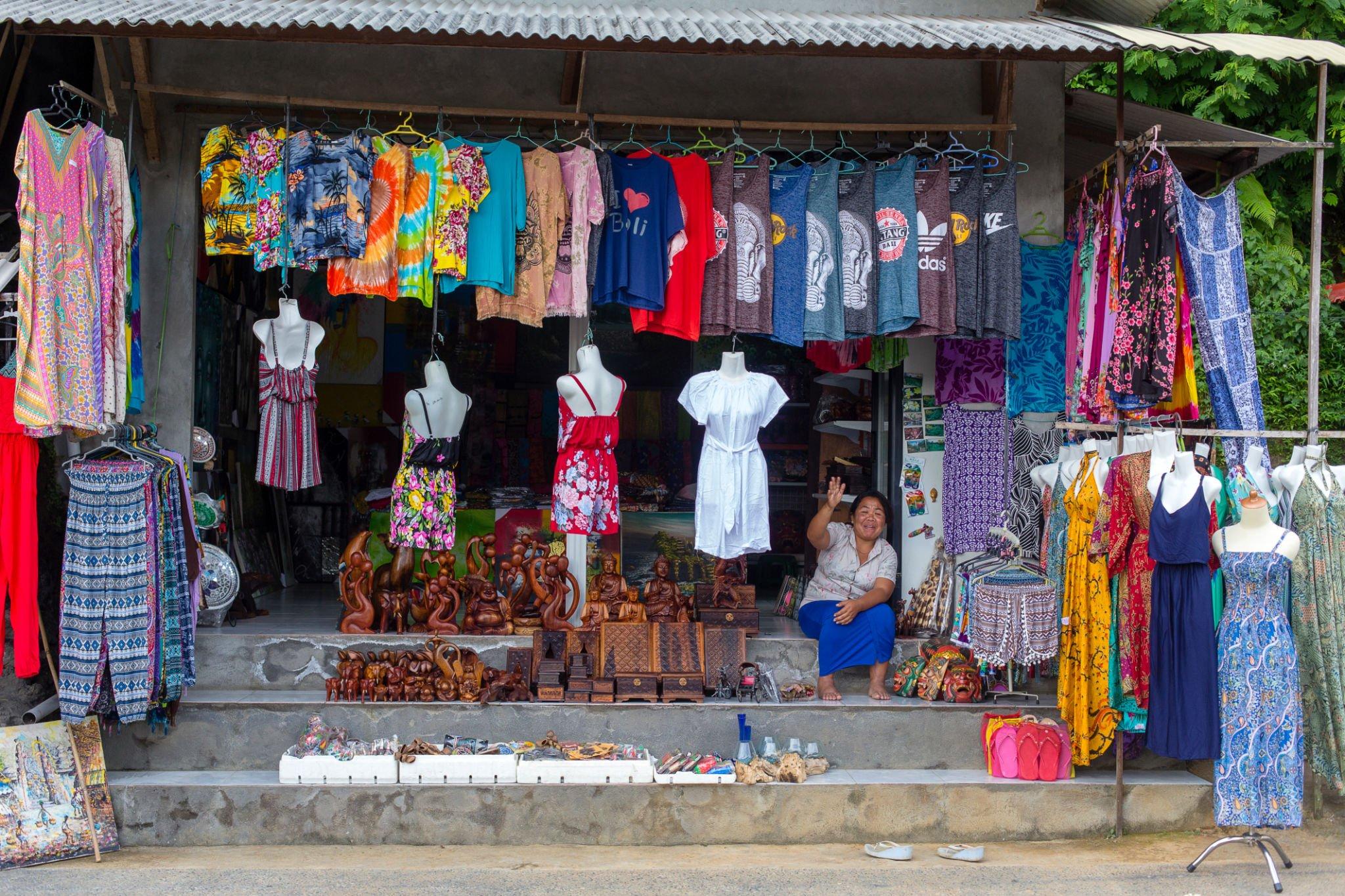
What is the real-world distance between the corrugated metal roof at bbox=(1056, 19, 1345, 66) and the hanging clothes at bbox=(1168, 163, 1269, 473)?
22.4 inches

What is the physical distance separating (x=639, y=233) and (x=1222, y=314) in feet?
10.1

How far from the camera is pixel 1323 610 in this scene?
5730 millimetres

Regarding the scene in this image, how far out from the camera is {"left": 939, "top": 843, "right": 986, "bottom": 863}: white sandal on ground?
5680 millimetres

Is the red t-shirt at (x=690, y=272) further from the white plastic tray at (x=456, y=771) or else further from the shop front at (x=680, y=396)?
the white plastic tray at (x=456, y=771)

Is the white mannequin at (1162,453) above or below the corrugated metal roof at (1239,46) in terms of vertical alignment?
below

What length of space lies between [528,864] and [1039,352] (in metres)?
4.19

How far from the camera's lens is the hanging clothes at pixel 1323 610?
5.69 meters

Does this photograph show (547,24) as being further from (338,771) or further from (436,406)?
(338,771)

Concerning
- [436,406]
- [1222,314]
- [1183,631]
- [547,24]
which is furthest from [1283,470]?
[436,406]

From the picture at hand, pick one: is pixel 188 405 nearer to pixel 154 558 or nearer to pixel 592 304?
pixel 154 558

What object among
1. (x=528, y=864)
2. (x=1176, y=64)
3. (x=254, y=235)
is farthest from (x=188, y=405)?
(x=1176, y=64)

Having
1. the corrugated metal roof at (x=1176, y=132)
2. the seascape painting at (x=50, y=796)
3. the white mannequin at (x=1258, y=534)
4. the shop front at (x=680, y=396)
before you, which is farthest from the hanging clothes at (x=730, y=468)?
the seascape painting at (x=50, y=796)

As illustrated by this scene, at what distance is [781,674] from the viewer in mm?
6871

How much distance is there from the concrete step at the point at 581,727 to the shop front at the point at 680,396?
0.02 meters
